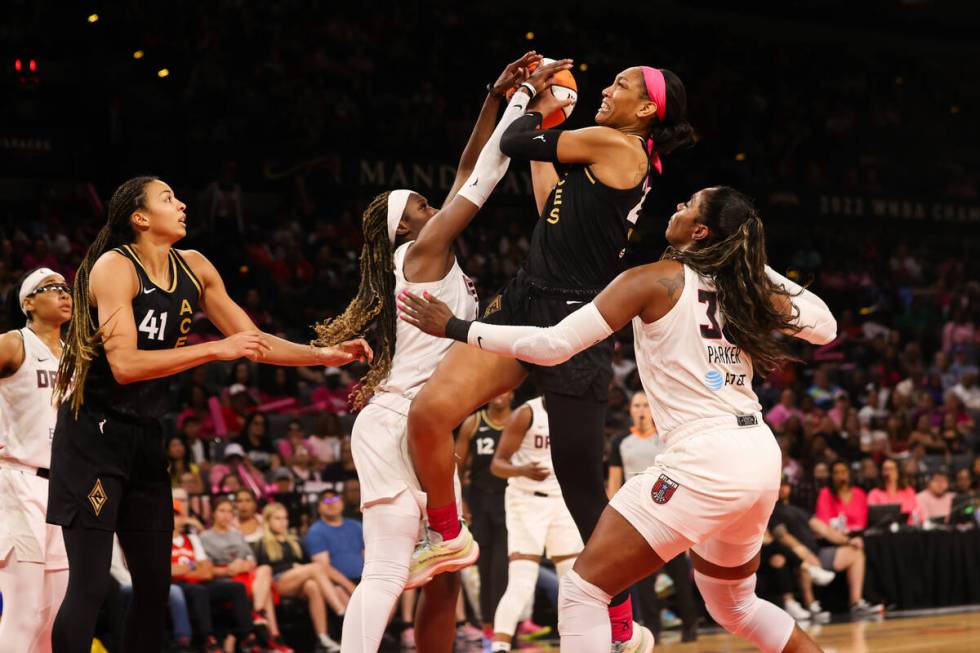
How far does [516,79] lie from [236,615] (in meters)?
5.27

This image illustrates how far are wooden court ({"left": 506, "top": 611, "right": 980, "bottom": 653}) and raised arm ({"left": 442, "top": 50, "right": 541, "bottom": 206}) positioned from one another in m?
4.63

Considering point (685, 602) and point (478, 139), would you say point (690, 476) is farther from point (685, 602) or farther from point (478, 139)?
point (685, 602)

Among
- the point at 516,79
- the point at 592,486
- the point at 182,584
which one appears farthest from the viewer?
the point at 182,584

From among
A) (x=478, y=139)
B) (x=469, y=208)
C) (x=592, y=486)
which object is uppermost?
(x=478, y=139)

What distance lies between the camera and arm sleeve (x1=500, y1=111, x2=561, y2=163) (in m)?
4.41

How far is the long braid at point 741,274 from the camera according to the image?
13.3 feet

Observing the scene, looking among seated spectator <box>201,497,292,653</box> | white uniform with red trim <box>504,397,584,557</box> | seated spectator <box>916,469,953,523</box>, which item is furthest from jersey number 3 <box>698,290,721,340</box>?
seated spectator <box>916,469,953,523</box>

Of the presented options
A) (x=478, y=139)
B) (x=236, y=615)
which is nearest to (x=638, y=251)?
(x=236, y=615)

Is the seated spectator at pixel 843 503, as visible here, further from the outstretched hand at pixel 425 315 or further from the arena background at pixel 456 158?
the outstretched hand at pixel 425 315

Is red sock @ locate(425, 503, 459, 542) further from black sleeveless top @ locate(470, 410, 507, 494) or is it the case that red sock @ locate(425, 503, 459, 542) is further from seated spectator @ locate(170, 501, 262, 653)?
black sleeveless top @ locate(470, 410, 507, 494)

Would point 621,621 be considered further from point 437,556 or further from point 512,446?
point 512,446

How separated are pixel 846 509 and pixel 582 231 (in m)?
7.85

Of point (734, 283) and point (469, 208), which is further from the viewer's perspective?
point (469, 208)

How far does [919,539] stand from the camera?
11.5 metres
